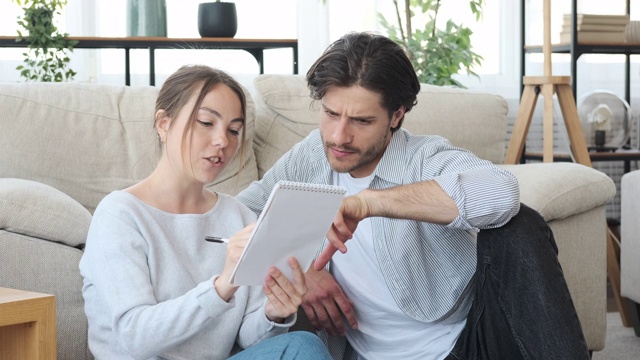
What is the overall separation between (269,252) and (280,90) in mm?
1556

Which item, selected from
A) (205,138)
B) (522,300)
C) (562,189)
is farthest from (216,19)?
(522,300)

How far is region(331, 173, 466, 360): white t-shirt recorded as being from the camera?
1.84m

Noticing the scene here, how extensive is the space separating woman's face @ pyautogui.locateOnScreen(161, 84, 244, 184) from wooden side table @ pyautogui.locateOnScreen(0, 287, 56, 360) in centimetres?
36

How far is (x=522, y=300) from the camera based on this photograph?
1.67 meters

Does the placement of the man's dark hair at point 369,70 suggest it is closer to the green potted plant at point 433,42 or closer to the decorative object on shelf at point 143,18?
the decorative object on shelf at point 143,18

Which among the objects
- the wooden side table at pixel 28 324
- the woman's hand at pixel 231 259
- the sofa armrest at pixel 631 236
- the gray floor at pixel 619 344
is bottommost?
the gray floor at pixel 619 344

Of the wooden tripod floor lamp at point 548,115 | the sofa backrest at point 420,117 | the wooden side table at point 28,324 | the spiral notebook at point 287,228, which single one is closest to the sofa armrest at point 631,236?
the wooden tripod floor lamp at point 548,115

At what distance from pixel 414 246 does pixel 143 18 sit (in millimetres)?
2080

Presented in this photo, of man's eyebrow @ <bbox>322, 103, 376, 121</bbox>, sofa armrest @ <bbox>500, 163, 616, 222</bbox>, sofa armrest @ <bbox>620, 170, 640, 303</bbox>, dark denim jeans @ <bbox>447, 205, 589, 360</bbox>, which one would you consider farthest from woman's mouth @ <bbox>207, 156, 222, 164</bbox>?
sofa armrest @ <bbox>620, 170, 640, 303</bbox>

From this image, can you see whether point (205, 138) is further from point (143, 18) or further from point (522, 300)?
point (143, 18)

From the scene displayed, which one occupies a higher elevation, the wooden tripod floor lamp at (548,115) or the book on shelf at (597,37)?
the book on shelf at (597,37)

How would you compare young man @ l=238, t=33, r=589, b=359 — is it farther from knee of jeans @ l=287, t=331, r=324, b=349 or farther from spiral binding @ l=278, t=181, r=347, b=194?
spiral binding @ l=278, t=181, r=347, b=194

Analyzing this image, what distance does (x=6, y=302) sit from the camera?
51.0 inches

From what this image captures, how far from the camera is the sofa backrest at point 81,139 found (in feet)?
8.07
